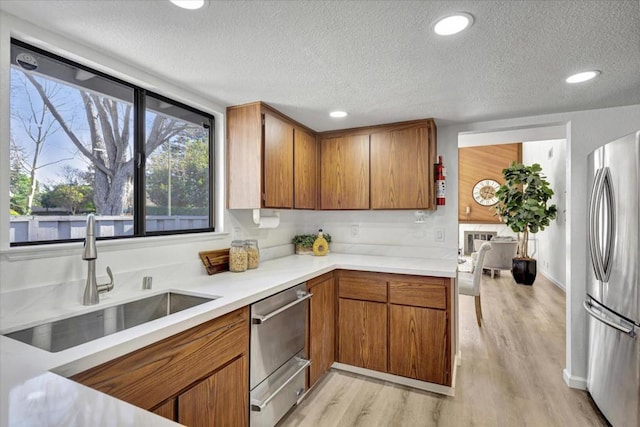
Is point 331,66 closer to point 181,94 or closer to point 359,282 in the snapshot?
point 181,94

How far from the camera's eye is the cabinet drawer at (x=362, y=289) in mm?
2496

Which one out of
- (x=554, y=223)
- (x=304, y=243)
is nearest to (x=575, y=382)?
(x=304, y=243)

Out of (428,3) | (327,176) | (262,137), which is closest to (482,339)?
(327,176)

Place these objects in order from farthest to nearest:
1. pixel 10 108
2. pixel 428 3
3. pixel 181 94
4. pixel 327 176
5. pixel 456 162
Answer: pixel 327 176
pixel 456 162
pixel 181 94
pixel 10 108
pixel 428 3

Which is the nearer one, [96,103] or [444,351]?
[96,103]

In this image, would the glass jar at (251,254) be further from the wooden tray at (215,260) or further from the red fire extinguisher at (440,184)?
the red fire extinguisher at (440,184)

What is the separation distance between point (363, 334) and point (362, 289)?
36cm

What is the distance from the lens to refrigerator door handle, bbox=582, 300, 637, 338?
1.77 m

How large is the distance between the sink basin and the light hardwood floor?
1031 mm

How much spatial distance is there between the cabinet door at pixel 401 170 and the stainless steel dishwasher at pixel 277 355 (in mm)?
1199

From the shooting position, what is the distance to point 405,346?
2.41 m

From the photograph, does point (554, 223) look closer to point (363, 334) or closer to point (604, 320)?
point (604, 320)

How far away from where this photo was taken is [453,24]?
1350 mm

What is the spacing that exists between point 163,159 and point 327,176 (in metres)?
1.54
